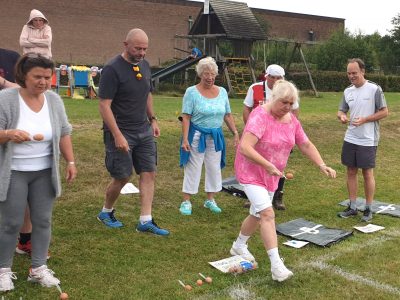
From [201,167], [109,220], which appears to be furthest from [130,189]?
[109,220]

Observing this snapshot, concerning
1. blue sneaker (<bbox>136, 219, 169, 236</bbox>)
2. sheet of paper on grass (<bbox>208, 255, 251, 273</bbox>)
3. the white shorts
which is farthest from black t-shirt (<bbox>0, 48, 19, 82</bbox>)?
sheet of paper on grass (<bbox>208, 255, 251, 273</bbox>)

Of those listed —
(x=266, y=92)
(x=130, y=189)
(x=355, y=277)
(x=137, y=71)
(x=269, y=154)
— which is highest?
(x=137, y=71)

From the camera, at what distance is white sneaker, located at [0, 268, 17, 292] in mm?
3685

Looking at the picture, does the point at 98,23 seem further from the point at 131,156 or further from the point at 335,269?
the point at 335,269

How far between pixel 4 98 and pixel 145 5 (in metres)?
42.0

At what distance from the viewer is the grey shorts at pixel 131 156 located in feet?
16.4

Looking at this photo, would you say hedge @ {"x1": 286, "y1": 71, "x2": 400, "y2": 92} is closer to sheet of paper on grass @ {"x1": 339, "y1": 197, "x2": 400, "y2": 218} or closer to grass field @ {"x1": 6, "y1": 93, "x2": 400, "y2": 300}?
grass field @ {"x1": 6, "y1": 93, "x2": 400, "y2": 300}

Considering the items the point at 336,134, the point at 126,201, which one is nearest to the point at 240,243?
the point at 126,201

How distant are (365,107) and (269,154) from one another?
7.53 feet

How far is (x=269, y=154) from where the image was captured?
412 cm

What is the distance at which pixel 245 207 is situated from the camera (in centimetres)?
643

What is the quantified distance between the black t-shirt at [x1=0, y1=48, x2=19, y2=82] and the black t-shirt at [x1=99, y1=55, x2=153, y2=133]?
838 mm

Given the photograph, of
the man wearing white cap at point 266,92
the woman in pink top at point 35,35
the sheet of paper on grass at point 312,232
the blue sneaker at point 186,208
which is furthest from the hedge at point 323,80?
the sheet of paper on grass at point 312,232

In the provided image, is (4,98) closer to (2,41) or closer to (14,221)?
(14,221)
